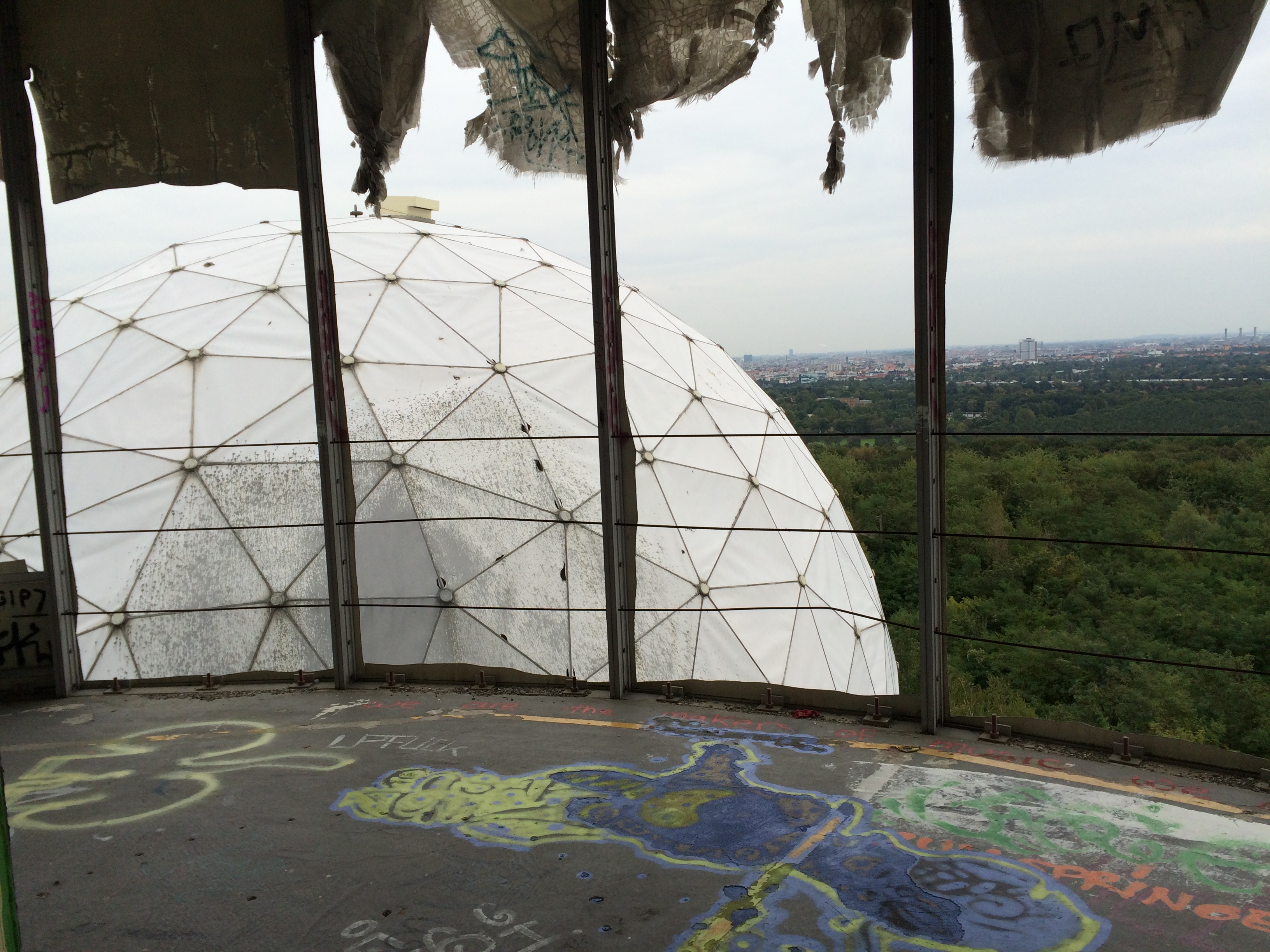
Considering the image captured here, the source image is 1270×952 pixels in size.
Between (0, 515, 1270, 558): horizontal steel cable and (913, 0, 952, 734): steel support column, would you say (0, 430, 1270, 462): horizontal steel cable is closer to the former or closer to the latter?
(913, 0, 952, 734): steel support column

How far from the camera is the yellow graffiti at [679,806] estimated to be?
170 inches

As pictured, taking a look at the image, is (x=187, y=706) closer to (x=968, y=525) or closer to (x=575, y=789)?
(x=575, y=789)

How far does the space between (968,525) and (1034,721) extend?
19.1 meters

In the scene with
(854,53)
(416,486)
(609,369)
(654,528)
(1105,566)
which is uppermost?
(854,53)

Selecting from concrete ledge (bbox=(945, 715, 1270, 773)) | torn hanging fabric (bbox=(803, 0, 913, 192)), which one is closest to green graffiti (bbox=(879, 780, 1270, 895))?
concrete ledge (bbox=(945, 715, 1270, 773))

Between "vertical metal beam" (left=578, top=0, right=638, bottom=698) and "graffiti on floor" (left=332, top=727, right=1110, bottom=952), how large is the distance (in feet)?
3.90

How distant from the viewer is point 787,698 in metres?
5.91

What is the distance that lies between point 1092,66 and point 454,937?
486 cm

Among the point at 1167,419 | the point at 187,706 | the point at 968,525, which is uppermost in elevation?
the point at 1167,419

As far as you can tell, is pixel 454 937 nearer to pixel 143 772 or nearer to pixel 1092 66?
pixel 143 772

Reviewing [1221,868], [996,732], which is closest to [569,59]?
[996,732]

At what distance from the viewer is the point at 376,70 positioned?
6.45 meters

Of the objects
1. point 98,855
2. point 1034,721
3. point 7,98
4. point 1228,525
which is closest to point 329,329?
point 7,98

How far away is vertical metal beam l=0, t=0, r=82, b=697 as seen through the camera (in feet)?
20.8
